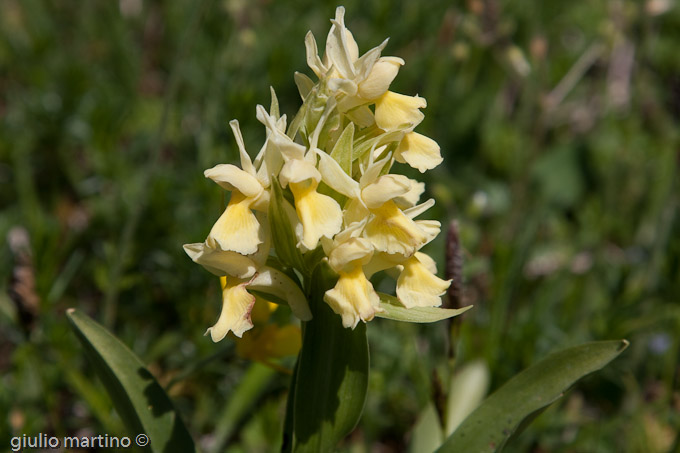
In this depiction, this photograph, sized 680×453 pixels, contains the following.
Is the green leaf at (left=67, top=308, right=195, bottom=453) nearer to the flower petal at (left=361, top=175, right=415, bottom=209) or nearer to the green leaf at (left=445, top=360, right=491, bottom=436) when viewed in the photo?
the flower petal at (left=361, top=175, right=415, bottom=209)

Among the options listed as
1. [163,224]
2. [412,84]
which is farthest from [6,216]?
[412,84]

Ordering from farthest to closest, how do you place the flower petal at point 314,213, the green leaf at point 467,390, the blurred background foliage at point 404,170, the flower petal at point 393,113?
the blurred background foliage at point 404,170, the green leaf at point 467,390, the flower petal at point 393,113, the flower petal at point 314,213

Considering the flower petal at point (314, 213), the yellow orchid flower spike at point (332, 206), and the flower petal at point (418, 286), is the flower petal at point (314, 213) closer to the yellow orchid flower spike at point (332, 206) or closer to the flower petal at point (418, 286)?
the yellow orchid flower spike at point (332, 206)

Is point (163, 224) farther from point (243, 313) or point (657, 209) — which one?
point (657, 209)

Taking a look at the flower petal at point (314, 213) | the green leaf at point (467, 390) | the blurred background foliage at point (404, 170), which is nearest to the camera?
the flower petal at point (314, 213)

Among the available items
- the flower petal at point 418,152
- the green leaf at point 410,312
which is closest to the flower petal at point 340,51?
the flower petal at point 418,152

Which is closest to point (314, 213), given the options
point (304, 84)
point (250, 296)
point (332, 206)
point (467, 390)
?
point (332, 206)

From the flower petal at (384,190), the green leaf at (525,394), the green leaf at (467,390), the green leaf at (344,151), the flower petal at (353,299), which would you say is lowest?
the green leaf at (467,390)

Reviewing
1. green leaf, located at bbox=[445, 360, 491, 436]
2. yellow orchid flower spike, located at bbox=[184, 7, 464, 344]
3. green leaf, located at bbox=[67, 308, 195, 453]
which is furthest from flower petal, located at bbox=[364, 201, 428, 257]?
green leaf, located at bbox=[445, 360, 491, 436]
